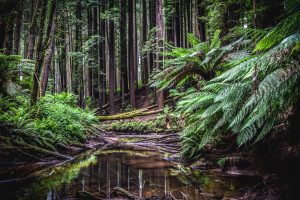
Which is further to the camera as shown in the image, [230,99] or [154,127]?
[154,127]

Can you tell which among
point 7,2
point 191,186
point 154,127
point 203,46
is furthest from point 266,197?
A: point 154,127

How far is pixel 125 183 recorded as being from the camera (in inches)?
145

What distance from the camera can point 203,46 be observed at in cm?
596

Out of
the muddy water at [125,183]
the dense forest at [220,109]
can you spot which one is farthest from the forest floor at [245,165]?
the muddy water at [125,183]

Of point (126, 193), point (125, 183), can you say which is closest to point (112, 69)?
point (125, 183)

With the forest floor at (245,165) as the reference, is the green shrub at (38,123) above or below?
above

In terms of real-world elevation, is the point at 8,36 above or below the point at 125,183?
above

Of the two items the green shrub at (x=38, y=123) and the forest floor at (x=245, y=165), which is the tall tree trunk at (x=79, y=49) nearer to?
the green shrub at (x=38, y=123)

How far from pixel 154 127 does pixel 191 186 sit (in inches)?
324

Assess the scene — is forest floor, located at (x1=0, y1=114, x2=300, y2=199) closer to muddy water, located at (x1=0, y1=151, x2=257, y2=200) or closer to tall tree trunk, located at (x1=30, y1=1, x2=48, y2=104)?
muddy water, located at (x1=0, y1=151, x2=257, y2=200)

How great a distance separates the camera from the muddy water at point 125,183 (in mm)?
3070

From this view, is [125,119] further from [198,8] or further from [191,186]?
[191,186]

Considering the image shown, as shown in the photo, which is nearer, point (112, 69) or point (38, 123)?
point (38, 123)

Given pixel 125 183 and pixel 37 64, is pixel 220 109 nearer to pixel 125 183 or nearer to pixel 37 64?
pixel 125 183
